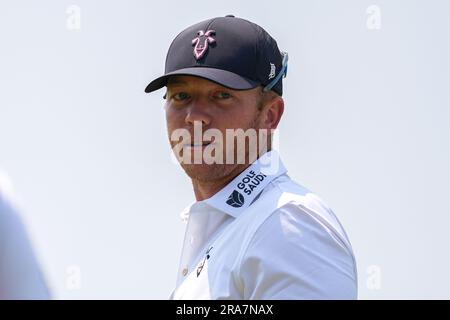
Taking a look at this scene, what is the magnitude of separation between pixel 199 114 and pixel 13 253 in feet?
6.26

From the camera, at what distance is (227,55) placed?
516 cm

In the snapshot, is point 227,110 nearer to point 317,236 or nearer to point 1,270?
point 317,236

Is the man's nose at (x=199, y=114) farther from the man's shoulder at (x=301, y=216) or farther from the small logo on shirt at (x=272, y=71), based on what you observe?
the man's shoulder at (x=301, y=216)

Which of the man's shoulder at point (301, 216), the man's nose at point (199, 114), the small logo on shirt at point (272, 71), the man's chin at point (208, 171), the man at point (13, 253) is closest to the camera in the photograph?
the man at point (13, 253)

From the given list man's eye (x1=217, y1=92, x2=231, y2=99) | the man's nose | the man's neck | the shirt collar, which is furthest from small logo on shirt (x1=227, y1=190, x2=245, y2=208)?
man's eye (x1=217, y1=92, x2=231, y2=99)

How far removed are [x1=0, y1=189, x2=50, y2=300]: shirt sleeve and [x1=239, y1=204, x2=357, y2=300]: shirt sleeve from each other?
1246mm

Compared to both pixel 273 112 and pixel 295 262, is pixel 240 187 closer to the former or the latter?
pixel 273 112

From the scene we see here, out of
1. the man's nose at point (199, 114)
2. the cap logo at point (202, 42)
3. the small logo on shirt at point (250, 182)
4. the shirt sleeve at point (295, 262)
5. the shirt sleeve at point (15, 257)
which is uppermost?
the cap logo at point (202, 42)

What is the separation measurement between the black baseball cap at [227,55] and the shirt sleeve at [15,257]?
1.88m

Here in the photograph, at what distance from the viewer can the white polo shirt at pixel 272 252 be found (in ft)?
14.2

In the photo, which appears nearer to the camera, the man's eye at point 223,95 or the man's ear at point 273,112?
the man's eye at point 223,95

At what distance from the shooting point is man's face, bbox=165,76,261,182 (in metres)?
5.08

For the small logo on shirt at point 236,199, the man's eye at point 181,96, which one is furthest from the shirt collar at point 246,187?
the man's eye at point 181,96
